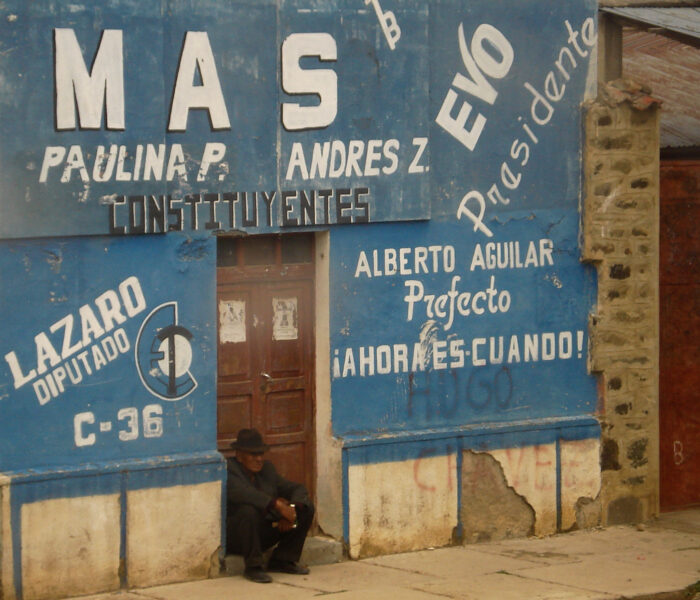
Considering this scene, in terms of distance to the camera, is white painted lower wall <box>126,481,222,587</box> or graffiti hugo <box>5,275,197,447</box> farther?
white painted lower wall <box>126,481,222,587</box>

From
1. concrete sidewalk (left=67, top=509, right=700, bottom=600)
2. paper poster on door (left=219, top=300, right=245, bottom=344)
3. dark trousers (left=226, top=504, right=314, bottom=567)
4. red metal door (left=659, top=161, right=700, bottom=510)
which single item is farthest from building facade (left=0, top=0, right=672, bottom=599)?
red metal door (left=659, top=161, right=700, bottom=510)

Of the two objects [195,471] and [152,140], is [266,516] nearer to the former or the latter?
[195,471]

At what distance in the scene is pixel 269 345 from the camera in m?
10.7

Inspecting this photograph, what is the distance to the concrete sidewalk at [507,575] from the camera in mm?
9570

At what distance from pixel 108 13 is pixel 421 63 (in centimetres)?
244

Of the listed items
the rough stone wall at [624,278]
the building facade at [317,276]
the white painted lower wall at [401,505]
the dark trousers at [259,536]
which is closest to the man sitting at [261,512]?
the dark trousers at [259,536]

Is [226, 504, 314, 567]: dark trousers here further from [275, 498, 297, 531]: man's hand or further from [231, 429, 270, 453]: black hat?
[231, 429, 270, 453]: black hat

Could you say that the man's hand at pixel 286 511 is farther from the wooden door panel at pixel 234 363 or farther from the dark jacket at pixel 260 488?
the wooden door panel at pixel 234 363

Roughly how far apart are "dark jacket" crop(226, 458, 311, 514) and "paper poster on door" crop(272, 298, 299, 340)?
0.94m

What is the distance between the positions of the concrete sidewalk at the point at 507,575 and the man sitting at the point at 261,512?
150 mm

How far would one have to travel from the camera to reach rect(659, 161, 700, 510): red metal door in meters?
12.4

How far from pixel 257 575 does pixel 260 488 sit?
62 centimetres

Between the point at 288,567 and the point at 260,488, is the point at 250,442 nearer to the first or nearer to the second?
the point at 260,488

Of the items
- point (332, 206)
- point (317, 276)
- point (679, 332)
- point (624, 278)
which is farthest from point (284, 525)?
point (679, 332)
